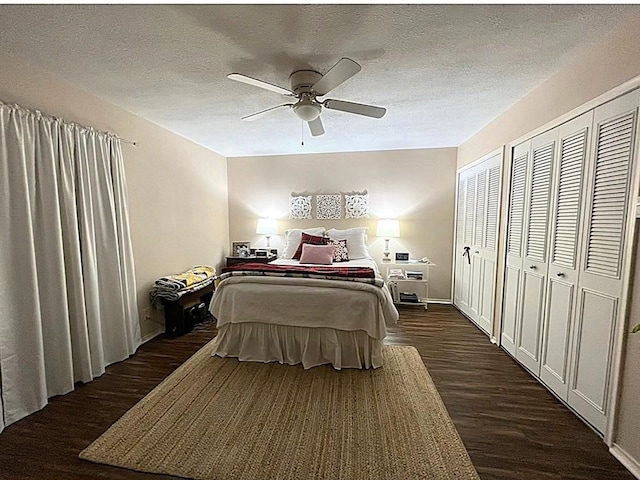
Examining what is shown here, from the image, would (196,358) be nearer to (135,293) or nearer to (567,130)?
(135,293)

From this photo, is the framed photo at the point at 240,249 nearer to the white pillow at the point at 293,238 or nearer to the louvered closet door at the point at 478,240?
the white pillow at the point at 293,238

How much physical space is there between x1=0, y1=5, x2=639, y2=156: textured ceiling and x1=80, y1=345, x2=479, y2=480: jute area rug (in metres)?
2.34

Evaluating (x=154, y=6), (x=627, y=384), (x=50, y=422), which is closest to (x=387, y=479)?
Answer: (x=627, y=384)

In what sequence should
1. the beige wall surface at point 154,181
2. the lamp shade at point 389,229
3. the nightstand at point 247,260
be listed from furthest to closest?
the nightstand at point 247,260 < the lamp shade at point 389,229 < the beige wall surface at point 154,181

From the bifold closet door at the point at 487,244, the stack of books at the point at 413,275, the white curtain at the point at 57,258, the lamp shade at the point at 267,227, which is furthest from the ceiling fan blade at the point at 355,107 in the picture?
the lamp shade at the point at 267,227

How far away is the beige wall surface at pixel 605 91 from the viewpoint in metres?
1.59

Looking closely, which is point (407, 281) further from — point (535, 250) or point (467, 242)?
point (535, 250)

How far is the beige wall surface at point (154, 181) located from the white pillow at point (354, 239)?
1928mm

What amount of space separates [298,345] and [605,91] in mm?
2796

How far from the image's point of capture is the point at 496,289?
3148mm

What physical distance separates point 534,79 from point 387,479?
9.49ft

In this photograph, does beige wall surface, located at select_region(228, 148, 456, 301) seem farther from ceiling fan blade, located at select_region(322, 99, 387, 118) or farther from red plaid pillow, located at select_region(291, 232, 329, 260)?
ceiling fan blade, located at select_region(322, 99, 387, 118)

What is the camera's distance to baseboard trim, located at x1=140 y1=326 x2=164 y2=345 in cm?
324

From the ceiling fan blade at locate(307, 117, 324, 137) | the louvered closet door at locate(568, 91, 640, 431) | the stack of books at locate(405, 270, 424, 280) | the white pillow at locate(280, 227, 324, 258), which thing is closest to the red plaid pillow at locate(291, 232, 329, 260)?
the white pillow at locate(280, 227, 324, 258)
